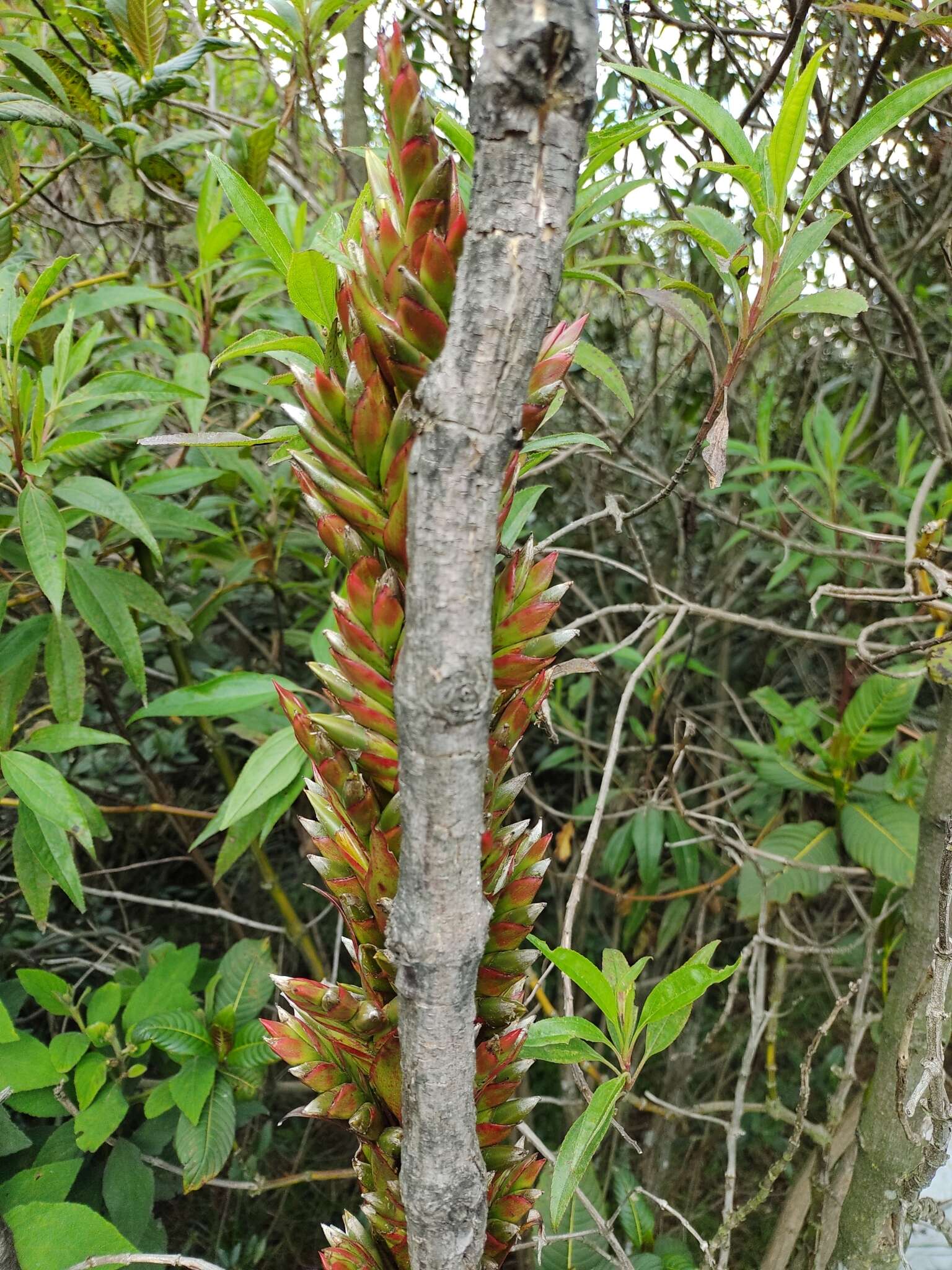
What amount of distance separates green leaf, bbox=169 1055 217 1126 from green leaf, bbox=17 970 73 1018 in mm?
208

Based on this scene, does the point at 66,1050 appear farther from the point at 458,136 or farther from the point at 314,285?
the point at 458,136

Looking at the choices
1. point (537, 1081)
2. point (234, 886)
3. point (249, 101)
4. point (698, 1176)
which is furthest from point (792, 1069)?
point (249, 101)

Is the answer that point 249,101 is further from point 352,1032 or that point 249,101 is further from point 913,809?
point 352,1032

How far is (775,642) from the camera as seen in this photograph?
2.60 m

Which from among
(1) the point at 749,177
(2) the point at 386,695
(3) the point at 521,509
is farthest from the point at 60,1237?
(1) the point at 749,177

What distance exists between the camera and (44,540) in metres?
1.17

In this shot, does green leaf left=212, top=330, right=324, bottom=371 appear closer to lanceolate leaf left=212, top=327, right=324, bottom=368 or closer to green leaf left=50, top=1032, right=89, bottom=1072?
lanceolate leaf left=212, top=327, right=324, bottom=368

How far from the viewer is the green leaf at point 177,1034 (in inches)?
52.6

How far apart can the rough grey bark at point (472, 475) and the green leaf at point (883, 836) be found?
1268mm

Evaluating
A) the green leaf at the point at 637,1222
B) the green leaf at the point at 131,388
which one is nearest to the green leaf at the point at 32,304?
the green leaf at the point at 131,388

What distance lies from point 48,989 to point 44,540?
71 cm

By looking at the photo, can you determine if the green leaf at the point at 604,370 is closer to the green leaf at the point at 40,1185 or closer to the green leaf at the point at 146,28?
the green leaf at the point at 146,28

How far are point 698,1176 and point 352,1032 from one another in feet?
6.48

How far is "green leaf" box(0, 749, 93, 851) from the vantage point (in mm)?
1166
